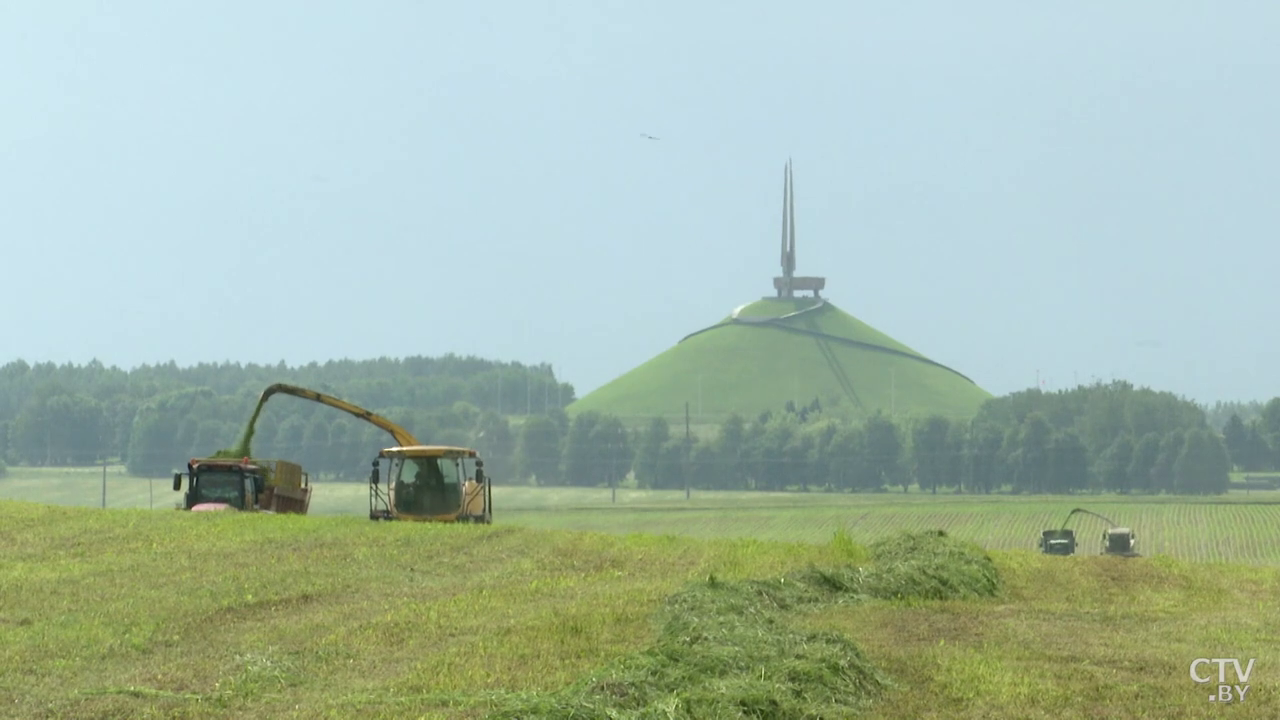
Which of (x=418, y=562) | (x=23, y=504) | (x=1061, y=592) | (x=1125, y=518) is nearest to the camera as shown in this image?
(x=1061, y=592)

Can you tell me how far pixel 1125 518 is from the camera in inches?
4562

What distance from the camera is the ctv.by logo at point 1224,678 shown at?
1573 cm

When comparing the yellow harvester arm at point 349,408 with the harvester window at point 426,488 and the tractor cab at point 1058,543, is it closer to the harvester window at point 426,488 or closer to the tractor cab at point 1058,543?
the harvester window at point 426,488

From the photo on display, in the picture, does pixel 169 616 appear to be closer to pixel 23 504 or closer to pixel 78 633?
pixel 78 633

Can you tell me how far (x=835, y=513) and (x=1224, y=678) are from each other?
10916 cm

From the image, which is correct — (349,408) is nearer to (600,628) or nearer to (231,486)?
(231,486)

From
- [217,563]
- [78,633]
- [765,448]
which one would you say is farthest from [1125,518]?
[78,633]

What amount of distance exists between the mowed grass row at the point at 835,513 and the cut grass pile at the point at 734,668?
2443 inches

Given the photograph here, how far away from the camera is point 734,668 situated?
15727mm

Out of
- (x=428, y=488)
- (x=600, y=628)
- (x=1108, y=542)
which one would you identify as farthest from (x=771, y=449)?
(x=600, y=628)

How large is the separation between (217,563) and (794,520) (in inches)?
3760

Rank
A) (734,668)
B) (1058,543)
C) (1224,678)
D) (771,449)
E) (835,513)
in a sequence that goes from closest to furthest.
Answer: (734,668)
(1224,678)
(1058,543)
(835,513)
(771,449)

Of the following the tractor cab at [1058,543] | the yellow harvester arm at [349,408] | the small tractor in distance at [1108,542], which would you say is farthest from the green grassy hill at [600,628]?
the tractor cab at [1058,543]

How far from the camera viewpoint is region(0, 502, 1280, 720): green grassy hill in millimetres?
15148
